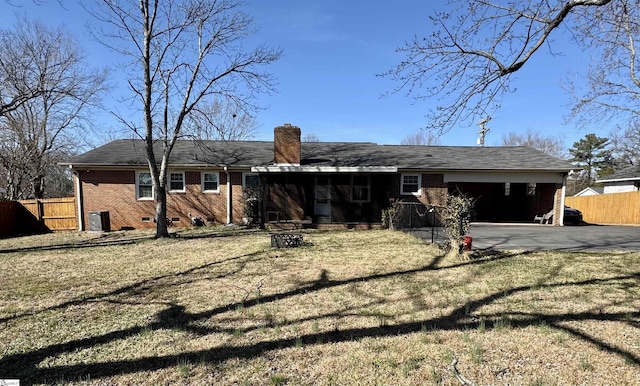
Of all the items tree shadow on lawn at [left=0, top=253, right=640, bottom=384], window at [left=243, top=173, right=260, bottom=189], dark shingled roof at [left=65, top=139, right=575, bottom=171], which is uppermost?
dark shingled roof at [left=65, top=139, right=575, bottom=171]

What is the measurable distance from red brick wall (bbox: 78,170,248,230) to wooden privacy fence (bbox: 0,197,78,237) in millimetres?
877

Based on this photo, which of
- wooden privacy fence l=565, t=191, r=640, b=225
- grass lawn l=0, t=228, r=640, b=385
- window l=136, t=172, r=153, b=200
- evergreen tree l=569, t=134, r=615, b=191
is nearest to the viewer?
grass lawn l=0, t=228, r=640, b=385

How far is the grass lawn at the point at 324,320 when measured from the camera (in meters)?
3.11

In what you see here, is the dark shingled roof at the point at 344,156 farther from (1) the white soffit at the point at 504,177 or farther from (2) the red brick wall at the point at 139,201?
(2) the red brick wall at the point at 139,201

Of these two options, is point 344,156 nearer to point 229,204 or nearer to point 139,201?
point 229,204

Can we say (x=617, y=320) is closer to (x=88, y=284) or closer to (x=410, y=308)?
(x=410, y=308)

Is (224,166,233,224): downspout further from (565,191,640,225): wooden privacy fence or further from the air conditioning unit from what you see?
(565,191,640,225): wooden privacy fence

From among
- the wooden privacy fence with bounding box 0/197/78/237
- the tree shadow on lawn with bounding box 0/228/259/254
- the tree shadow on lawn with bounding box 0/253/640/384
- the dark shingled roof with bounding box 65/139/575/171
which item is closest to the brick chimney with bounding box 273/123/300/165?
the dark shingled roof with bounding box 65/139/575/171

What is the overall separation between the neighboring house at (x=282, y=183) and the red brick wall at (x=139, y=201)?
4 cm

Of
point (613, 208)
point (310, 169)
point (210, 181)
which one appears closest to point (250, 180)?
point (210, 181)

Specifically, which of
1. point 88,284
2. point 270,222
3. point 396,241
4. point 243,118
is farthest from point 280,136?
point 243,118

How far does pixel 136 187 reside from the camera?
14.0m

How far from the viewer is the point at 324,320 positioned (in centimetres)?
427

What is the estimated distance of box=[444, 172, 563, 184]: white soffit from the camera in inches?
572
